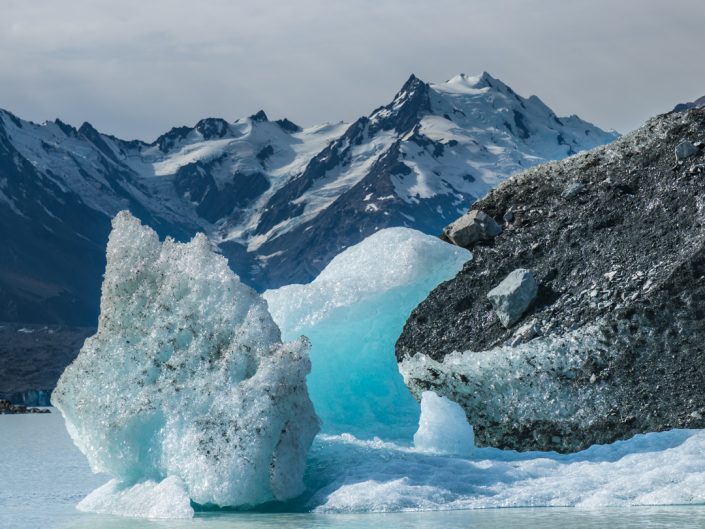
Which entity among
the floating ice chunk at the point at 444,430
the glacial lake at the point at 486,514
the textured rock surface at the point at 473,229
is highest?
the textured rock surface at the point at 473,229

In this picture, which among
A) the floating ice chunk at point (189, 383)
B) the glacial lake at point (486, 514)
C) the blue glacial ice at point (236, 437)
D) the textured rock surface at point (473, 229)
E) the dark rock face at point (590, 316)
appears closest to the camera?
the glacial lake at point (486, 514)

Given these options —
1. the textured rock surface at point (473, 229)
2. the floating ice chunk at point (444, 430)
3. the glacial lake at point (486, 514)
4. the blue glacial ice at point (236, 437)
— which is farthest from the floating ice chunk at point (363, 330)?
the glacial lake at point (486, 514)

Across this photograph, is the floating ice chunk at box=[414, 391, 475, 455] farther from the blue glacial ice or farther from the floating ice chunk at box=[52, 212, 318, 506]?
the floating ice chunk at box=[52, 212, 318, 506]

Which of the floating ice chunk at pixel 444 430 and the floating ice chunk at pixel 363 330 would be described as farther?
the floating ice chunk at pixel 363 330

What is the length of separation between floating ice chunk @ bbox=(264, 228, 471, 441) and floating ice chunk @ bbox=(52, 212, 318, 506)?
8182 mm

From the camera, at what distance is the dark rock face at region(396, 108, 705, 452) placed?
75.7ft

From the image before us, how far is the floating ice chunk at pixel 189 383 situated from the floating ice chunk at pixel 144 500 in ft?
0.80

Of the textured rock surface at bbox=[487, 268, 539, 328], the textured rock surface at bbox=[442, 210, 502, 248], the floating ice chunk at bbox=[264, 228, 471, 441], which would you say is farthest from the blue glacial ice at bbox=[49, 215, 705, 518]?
the textured rock surface at bbox=[442, 210, 502, 248]

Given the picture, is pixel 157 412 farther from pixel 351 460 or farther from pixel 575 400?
pixel 575 400

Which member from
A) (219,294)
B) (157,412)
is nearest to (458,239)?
(219,294)

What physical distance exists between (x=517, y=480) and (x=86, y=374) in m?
8.99

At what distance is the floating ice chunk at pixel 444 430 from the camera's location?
911 inches

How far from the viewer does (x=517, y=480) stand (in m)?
19.4

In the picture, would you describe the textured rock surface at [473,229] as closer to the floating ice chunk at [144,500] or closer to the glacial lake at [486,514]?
the glacial lake at [486,514]
